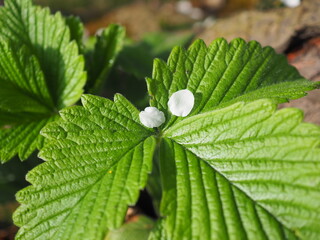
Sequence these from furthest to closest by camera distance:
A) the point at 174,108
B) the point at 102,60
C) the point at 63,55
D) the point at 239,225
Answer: the point at 102,60 < the point at 63,55 < the point at 174,108 < the point at 239,225

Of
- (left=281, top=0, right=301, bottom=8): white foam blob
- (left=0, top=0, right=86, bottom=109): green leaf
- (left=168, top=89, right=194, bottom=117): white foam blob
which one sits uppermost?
(left=281, top=0, right=301, bottom=8): white foam blob

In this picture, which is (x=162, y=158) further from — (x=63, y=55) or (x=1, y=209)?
(x=1, y=209)

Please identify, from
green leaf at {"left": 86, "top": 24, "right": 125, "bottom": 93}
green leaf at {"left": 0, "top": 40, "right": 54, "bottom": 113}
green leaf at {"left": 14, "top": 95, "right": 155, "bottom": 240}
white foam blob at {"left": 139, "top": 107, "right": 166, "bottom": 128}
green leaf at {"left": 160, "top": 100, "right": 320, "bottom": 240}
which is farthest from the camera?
green leaf at {"left": 86, "top": 24, "right": 125, "bottom": 93}

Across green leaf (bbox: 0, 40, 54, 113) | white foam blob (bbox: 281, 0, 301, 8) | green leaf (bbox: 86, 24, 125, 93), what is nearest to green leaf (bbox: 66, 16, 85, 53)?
green leaf (bbox: 86, 24, 125, 93)

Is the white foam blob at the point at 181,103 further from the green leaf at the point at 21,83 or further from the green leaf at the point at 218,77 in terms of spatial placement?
the green leaf at the point at 21,83

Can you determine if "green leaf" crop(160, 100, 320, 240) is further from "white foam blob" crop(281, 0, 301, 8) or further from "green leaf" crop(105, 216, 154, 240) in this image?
"white foam blob" crop(281, 0, 301, 8)

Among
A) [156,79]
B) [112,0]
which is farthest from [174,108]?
[112,0]

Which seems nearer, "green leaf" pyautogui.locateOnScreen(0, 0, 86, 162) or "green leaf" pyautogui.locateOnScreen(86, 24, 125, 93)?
"green leaf" pyautogui.locateOnScreen(0, 0, 86, 162)

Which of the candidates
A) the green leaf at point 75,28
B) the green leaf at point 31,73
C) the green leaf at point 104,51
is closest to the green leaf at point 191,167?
the green leaf at point 31,73

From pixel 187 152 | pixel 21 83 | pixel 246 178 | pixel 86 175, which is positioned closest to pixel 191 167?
→ pixel 187 152

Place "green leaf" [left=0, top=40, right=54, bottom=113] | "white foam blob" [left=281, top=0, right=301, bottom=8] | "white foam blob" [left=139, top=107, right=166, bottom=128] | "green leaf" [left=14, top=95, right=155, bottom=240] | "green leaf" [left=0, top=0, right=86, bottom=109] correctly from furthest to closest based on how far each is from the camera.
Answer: "white foam blob" [left=281, top=0, right=301, bottom=8], "green leaf" [left=0, top=0, right=86, bottom=109], "green leaf" [left=0, top=40, right=54, bottom=113], "white foam blob" [left=139, top=107, right=166, bottom=128], "green leaf" [left=14, top=95, right=155, bottom=240]
